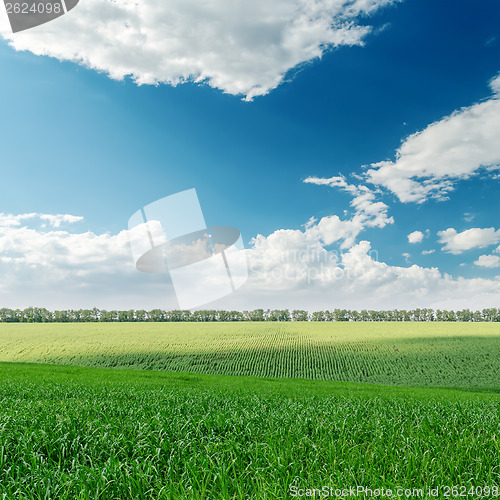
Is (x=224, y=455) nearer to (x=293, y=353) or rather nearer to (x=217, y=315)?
(x=293, y=353)

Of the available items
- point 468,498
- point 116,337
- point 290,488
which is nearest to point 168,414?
point 290,488

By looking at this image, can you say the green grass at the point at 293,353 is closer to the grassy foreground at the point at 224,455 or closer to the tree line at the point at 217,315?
the grassy foreground at the point at 224,455

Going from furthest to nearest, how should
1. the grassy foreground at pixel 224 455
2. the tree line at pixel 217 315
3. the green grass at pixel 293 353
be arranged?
1. the tree line at pixel 217 315
2. the green grass at pixel 293 353
3. the grassy foreground at pixel 224 455

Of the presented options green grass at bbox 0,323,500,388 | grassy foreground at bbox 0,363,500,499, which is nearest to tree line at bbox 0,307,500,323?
green grass at bbox 0,323,500,388

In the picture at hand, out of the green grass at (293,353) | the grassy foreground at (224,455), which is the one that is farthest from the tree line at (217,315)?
the grassy foreground at (224,455)

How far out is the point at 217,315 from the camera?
144 metres

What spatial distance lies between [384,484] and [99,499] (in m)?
3.19

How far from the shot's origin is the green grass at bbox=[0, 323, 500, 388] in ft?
139

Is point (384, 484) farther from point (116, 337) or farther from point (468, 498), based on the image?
point (116, 337)

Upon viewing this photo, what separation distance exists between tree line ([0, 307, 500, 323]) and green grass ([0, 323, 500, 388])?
77645 mm

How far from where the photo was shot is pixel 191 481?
4234 mm

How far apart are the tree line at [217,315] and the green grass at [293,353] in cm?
7765

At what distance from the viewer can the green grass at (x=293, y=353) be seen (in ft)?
139

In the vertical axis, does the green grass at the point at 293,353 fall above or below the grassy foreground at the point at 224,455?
below
